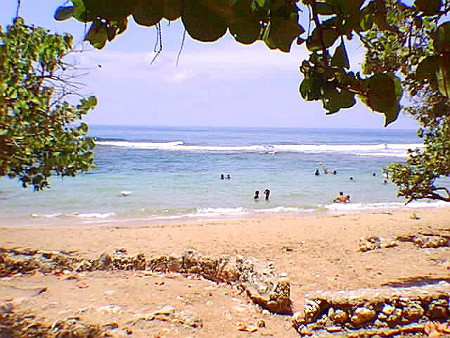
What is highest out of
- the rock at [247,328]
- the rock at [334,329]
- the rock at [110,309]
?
the rock at [110,309]

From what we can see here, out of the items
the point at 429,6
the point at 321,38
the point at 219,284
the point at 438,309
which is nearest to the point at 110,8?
the point at 321,38

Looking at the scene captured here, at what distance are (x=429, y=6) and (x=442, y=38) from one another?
0.18 ft

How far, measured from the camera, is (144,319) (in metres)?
3.74

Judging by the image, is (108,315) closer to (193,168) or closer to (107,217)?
(107,217)

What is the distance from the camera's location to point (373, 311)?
377 centimetres

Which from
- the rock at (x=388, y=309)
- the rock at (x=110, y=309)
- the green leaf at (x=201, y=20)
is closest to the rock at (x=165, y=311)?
the rock at (x=110, y=309)

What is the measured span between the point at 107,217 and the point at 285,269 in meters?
8.98

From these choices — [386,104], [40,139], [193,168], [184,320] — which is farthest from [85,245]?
[193,168]

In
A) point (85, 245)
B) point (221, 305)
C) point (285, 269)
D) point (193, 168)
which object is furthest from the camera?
point (193, 168)

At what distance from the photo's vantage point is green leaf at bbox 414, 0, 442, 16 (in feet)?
2.38

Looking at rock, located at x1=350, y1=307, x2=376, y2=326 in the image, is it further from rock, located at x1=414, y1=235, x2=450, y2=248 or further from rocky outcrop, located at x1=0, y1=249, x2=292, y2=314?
rock, located at x1=414, y1=235, x2=450, y2=248

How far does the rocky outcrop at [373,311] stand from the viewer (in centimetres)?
375

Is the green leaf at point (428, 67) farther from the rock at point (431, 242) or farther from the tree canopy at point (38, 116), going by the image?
the rock at point (431, 242)

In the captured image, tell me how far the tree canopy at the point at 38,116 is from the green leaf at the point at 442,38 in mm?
4474
